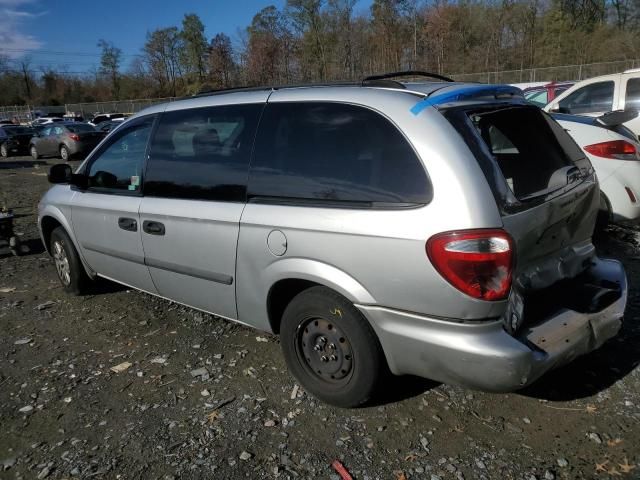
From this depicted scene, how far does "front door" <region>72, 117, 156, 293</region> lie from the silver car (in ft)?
0.20

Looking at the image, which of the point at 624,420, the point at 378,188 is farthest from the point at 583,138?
the point at 378,188

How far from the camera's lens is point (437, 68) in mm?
52312

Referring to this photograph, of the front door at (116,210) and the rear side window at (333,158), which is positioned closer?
the rear side window at (333,158)

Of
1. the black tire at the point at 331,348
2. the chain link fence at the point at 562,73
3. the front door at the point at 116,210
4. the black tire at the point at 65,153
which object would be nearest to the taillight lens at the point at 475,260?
the black tire at the point at 331,348

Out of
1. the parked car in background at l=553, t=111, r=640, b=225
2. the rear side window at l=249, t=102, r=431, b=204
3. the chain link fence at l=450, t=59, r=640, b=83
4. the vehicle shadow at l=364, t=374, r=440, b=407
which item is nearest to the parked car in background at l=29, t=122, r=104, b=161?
the parked car in background at l=553, t=111, r=640, b=225

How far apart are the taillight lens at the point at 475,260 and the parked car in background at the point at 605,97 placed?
264 inches

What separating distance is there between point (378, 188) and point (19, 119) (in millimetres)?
68687

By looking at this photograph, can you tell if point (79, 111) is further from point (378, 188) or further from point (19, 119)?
point (378, 188)

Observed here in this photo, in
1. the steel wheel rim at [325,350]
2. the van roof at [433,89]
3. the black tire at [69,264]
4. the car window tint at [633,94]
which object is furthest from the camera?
the car window tint at [633,94]

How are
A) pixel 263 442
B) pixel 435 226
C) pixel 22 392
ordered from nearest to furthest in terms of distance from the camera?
pixel 435 226
pixel 263 442
pixel 22 392

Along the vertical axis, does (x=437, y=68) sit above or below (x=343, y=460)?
above

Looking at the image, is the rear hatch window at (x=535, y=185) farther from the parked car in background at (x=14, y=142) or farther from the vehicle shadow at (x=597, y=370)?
the parked car in background at (x=14, y=142)

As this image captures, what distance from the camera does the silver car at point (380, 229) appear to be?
2.40m

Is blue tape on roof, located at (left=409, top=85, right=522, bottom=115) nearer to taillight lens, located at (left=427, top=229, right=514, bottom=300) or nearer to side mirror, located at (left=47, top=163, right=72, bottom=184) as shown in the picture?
taillight lens, located at (left=427, top=229, right=514, bottom=300)
